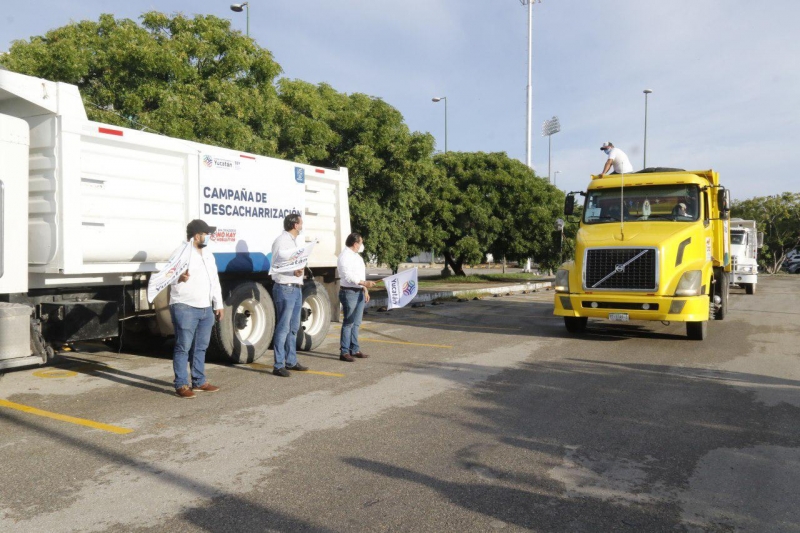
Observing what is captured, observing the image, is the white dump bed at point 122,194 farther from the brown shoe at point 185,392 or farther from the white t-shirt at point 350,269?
the brown shoe at point 185,392

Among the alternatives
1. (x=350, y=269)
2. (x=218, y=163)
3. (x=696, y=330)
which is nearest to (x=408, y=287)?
(x=350, y=269)

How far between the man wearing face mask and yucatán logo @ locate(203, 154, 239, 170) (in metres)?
1.78

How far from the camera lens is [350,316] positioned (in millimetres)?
8562

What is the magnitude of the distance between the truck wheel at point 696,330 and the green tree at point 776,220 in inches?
1681

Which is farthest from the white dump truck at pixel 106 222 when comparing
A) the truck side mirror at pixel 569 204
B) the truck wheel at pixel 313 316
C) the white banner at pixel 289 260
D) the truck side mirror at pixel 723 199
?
the truck side mirror at pixel 723 199

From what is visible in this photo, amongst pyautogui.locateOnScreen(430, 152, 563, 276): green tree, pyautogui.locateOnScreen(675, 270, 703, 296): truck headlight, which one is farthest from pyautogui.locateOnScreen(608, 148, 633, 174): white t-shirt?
pyautogui.locateOnScreen(430, 152, 563, 276): green tree

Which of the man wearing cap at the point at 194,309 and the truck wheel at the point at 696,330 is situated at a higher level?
the man wearing cap at the point at 194,309

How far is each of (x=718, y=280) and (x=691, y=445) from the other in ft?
27.3

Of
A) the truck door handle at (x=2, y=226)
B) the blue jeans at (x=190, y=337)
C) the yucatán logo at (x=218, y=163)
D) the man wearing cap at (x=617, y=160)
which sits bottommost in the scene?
the blue jeans at (x=190, y=337)

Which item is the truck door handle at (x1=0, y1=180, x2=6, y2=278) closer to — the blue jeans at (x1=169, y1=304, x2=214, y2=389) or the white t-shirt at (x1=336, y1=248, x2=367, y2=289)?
the blue jeans at (x1=169, y1=304, x2=214, y2=389)

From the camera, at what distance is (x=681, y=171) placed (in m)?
11.5

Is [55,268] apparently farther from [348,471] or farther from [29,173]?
[348,471]

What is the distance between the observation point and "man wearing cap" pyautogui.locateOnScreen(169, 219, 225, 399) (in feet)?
20.8

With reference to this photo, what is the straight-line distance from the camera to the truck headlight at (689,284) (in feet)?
32.0
